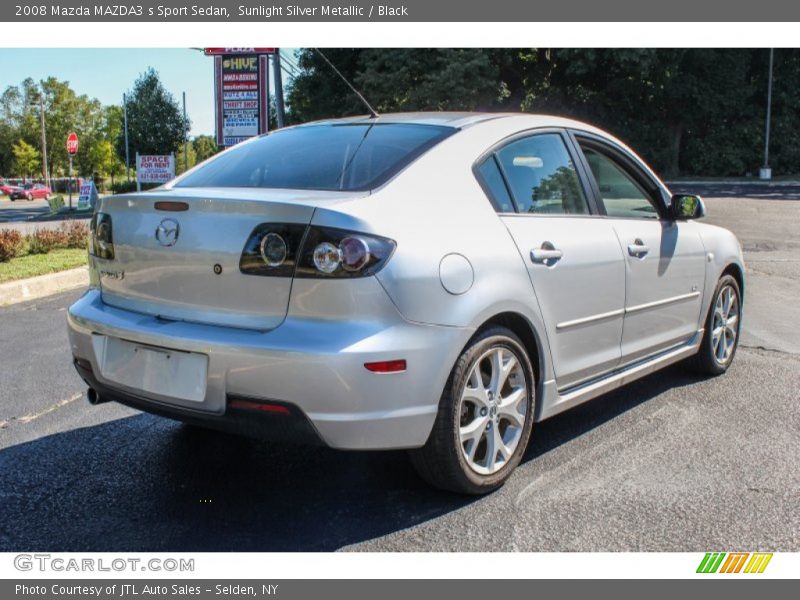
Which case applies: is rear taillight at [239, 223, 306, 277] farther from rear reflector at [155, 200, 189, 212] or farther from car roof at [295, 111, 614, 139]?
car roof at [295, 111, 614, 139]

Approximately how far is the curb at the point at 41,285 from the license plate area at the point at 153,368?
5.60 metres

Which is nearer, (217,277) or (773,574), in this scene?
(773,574)

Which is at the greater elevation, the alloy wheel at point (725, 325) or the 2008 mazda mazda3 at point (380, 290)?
the 2008 mazda mazda3 at point (380, 290)

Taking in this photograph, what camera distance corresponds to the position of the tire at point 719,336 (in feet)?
17.5

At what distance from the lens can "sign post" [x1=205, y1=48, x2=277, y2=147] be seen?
2116cm

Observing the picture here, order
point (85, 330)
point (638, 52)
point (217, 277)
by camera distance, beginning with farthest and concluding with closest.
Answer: point (638, 52) → point (85, 330) → point (217, 277)

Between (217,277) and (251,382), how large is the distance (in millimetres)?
445

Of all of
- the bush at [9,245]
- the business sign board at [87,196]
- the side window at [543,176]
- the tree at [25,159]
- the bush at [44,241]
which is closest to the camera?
the side window at [543,176]

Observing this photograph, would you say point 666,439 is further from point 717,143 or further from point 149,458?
point 717,143

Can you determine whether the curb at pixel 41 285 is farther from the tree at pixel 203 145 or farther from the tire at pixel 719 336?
the tree at pixel 203 145

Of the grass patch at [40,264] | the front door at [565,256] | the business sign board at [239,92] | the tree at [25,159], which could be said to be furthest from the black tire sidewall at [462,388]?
the tree at [25,159]

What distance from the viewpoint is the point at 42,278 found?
29.6ft

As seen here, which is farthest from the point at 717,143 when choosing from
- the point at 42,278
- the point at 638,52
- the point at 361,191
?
the point at 361,191

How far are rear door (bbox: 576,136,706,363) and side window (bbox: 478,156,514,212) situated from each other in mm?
814
